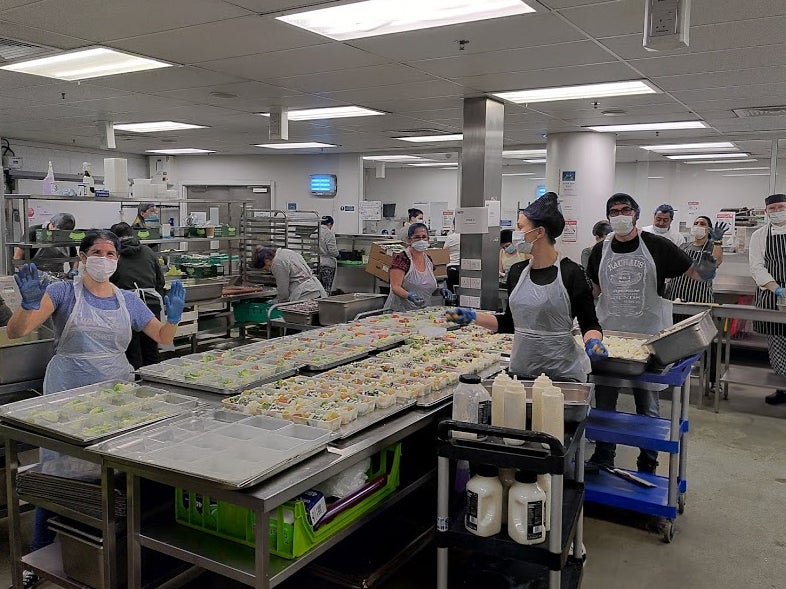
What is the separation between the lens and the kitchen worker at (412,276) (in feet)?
18.0

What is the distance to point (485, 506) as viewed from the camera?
7.29 ft

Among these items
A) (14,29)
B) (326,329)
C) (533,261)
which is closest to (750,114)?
(533,261)

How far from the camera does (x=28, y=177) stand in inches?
389

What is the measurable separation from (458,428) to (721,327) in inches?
188

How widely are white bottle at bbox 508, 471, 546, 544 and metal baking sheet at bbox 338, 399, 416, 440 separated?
0.59 metres

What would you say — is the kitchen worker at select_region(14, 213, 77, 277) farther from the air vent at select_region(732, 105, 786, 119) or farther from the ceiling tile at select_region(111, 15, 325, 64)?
the air vent at select_region(732, 105, 786, 119)

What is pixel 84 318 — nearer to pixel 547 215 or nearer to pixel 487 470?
pixel 487 470

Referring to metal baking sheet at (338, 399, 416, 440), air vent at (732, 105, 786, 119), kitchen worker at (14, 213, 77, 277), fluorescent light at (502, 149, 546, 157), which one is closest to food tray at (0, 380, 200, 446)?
metal baking sheet at (338, 399, 416, 440)

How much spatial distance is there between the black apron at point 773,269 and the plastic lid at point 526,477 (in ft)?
15.0

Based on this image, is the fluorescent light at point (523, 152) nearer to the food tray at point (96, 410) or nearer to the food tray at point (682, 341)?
the food tray at point (682, 341)

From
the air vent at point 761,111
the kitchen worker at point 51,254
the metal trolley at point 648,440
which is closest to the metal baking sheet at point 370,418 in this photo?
the metal trolley at point 648,440

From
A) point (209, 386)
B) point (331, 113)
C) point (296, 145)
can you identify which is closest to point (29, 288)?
Answer: point (209, 386)

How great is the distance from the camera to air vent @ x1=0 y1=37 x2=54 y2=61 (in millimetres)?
3967

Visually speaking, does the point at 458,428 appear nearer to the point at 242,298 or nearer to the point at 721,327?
the point at 721,327
